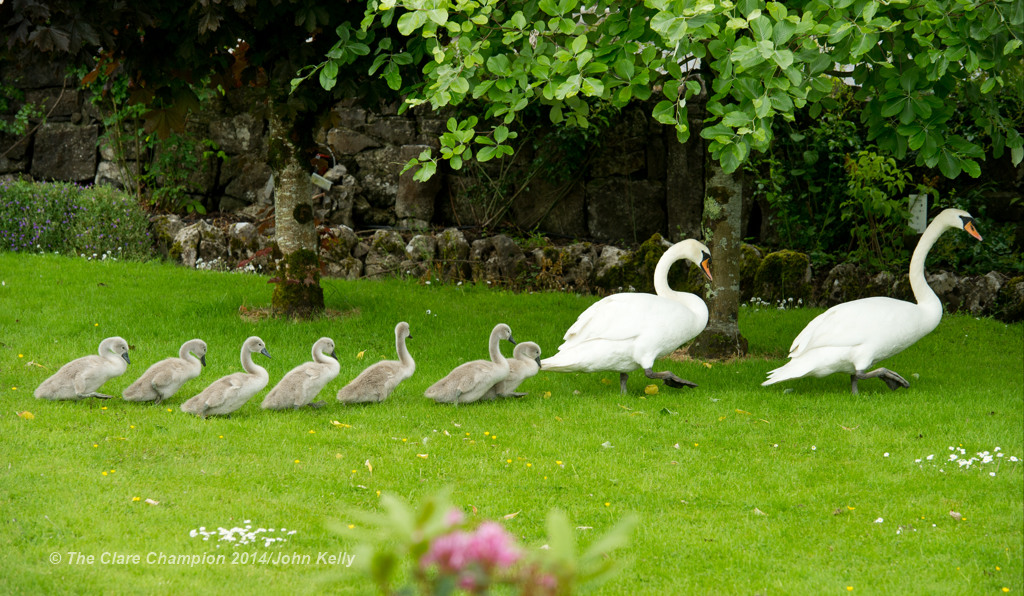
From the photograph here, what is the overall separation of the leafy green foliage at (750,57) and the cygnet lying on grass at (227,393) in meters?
2.40

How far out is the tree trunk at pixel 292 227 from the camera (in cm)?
1070

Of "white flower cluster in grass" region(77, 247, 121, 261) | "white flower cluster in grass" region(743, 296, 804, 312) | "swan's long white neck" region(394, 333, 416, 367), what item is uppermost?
"white flower cluster in grass" region(77, 247, 121, 261)

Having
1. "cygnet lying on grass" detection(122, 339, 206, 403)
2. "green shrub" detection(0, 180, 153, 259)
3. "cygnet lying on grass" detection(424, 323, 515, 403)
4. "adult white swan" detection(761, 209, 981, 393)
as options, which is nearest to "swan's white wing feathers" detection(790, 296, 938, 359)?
"adult white swan" detection(761, 209, 981, 393)

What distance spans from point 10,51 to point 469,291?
22.7ft

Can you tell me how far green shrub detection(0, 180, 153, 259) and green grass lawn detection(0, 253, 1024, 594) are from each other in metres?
4.58

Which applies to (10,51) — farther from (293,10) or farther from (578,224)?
(578,224)

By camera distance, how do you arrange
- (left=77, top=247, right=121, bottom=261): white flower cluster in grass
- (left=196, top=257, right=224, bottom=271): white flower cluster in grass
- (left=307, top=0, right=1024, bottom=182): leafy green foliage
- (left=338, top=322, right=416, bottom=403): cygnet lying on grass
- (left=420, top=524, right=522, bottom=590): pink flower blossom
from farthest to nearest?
1. (left=196, top=257, right=224, bottom=271): white flower cluster in grass
2. (left=77, top=247, right=121, bottom=261): white flower cluster in grass
3. (left=338, top=322, right=416, bottom=403): cygnet lying on grass
4. (left=307, top=0, right=1024, bottom=182): leafy green foliage
5. (left=420, top=524, right=522, bottom=590): pink flower blossom

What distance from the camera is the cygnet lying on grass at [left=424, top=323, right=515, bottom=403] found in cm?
786

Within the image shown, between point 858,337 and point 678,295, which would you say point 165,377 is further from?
point 858,337

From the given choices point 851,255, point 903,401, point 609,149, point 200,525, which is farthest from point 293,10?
point 851,255

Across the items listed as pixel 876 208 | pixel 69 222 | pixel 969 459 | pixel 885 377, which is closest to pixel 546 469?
pixel 969 459

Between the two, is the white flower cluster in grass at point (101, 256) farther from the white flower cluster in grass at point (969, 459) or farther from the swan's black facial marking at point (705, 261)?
the white flower cluster in grass at point (969, 459)

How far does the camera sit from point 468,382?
7855 mm

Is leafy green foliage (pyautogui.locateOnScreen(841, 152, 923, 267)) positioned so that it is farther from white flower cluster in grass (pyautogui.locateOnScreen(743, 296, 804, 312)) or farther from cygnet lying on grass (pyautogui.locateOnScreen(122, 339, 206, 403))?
cygnet lying on grass (pyautogui.locateOnScreen(122, 339, 206, 403))
